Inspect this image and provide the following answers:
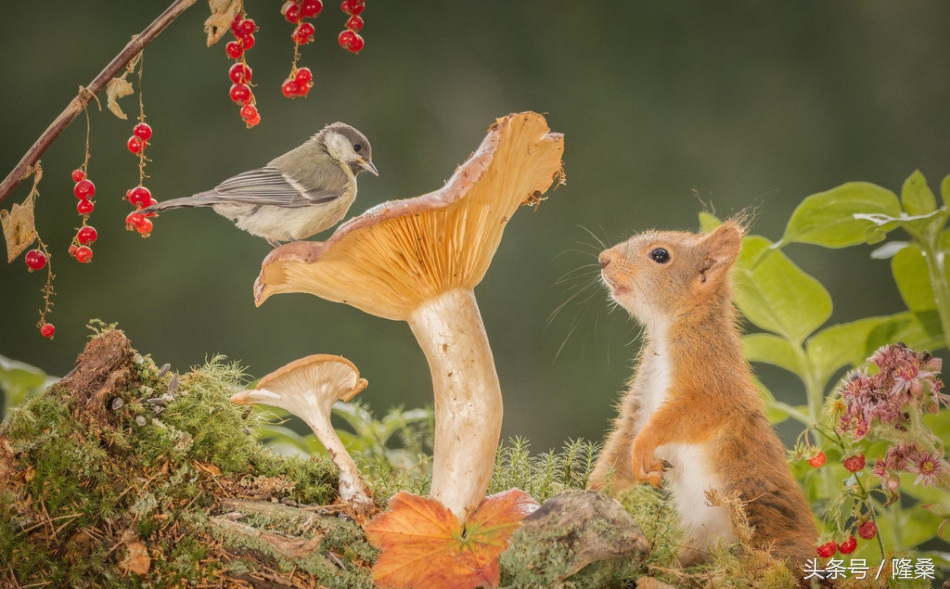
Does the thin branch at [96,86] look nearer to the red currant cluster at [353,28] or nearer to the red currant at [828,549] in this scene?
the red currant cluster at [353,28]

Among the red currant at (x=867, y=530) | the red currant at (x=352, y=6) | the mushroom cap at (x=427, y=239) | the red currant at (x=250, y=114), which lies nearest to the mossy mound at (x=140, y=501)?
the mushroom cap at (x=427, y=239)

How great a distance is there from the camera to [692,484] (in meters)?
1.51

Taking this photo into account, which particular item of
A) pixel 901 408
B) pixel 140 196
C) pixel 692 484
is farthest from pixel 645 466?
pixel 140 196

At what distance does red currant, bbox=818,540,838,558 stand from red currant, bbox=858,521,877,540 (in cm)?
5

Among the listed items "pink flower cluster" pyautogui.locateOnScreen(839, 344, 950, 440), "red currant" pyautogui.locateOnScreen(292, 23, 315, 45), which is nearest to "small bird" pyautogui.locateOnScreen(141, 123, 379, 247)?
"red currant" pyautogui.locateOnScreen(292, 23, 315, 45)

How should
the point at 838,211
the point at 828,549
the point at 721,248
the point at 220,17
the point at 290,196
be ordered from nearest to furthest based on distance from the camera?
the point at 220,17 → the point at 828,549 → the point at 290,196 → the point at 721,248 → the point at 838,211

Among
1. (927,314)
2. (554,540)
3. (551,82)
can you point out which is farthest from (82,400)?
(551,82)

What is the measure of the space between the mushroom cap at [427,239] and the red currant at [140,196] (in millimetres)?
261

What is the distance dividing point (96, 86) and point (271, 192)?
32cm

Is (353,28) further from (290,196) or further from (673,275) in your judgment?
(673,275)

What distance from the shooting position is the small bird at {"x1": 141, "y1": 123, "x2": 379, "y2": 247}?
1475 mm

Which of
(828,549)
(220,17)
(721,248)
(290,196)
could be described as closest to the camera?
(220,17)

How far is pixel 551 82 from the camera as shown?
12.1 ft

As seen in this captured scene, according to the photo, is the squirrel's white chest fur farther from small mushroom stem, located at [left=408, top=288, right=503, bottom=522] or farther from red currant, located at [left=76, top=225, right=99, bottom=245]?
red currant, located at [left=76, top=225, right=99, bottom=245]
